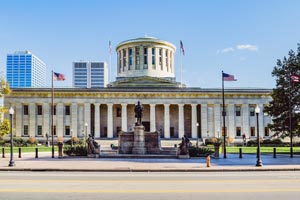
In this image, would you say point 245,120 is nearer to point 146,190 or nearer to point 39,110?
point 39,110

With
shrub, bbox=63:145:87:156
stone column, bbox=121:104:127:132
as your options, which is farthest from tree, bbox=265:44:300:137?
stone column, bbox=121:104:127:132

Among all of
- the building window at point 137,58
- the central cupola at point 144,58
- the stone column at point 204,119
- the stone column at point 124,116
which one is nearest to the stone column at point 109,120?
the stone column at point 124,116

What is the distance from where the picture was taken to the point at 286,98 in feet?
137

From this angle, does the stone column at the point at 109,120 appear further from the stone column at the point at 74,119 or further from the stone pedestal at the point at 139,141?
the stone pedestal at the point at 139,141

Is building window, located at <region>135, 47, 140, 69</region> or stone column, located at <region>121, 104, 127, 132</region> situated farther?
building window, located at <region>135, 47, 140, 69</region>

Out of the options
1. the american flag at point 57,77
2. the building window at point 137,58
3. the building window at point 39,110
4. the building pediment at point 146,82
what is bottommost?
the building window at point 39,110

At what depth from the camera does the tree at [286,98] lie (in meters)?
41.1

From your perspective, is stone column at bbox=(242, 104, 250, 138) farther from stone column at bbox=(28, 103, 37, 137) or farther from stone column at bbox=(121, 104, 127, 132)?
stone column at bbox=(28, 103, 37, 137)

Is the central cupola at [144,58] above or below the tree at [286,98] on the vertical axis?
above

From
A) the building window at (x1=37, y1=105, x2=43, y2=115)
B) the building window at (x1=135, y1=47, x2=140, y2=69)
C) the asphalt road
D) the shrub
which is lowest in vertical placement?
the shrub

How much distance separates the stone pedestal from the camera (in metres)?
35.0

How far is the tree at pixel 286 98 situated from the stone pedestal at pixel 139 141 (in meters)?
15.7

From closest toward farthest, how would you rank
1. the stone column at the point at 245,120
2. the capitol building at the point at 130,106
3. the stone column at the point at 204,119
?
the capitol building at the point at 130,106 → the stone column at the point at 204,119 → the stone column at the point at 245,120

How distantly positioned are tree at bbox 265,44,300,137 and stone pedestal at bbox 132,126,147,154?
51.5ft
